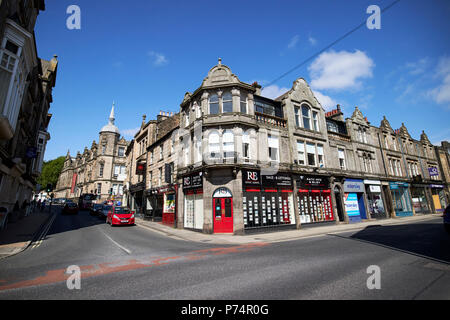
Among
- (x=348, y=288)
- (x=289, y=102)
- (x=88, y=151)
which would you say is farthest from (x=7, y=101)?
Result: (x=88, y=151)

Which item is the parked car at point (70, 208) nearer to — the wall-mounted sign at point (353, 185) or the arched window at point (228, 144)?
the arched window at point (228, 144)

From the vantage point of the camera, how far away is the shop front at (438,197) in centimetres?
3088

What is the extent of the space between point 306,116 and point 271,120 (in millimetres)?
4973

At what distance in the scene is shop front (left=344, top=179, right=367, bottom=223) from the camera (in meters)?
20.8

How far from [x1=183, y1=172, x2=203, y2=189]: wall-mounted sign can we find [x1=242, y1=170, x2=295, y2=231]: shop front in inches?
136

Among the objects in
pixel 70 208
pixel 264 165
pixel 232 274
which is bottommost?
pixel 232 274

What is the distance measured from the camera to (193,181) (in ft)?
55.0

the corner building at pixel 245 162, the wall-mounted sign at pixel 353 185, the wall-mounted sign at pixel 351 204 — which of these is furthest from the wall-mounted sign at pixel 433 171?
the corner building at pixel 245 162

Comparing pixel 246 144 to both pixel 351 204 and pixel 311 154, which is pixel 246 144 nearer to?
pixel 311 154

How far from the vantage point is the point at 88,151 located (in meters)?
61.1

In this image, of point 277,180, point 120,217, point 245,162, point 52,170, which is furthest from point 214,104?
point 52,170

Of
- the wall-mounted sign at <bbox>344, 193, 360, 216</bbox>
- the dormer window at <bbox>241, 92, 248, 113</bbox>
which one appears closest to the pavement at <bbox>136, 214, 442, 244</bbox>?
the wall-mounted sign at <bbox>344, 193, 360, 216</bbox>

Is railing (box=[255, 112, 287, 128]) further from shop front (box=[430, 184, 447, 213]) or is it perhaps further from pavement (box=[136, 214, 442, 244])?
shop front (box=[430, 184, 447, 213])
